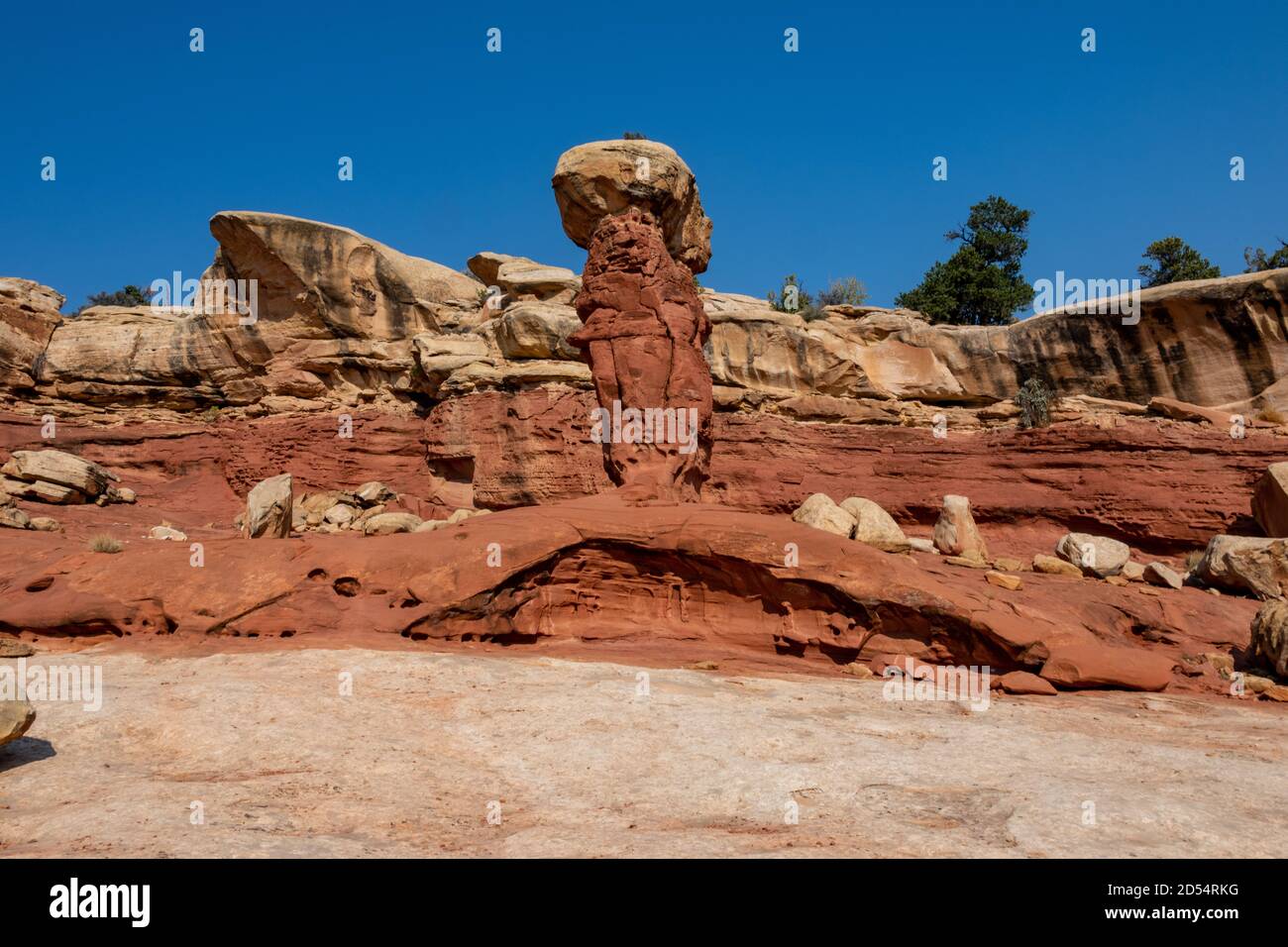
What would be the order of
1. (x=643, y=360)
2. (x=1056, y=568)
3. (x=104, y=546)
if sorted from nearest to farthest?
(x=104, y=546), (x=643, y=360), (x=1056, y=568)

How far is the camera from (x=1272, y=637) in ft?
34.0

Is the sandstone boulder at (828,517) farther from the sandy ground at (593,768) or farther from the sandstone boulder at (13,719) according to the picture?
the sandstone boulder at (13,719)

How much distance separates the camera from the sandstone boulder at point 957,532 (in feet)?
55.2

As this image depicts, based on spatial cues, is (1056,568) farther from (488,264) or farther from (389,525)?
(488,264)

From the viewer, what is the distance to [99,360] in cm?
2797

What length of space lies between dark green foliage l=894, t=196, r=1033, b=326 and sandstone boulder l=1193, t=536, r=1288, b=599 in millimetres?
24165

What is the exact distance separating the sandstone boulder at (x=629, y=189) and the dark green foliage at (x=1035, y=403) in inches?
490

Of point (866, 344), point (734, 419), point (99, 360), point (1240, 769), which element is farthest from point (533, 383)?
point (1240, 769)

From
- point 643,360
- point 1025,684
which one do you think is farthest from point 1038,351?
point 1025,684

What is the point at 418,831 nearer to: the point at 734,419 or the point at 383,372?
the point at 734,419

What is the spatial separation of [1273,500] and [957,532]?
21.7 feet

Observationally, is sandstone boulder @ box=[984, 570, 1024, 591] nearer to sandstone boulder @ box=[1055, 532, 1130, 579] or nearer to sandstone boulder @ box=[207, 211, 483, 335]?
sandstone boulder @ box=[1055, 532, 1130, 579]

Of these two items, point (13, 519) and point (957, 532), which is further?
point (957, 532)

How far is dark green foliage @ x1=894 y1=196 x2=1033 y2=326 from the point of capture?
124 ft
